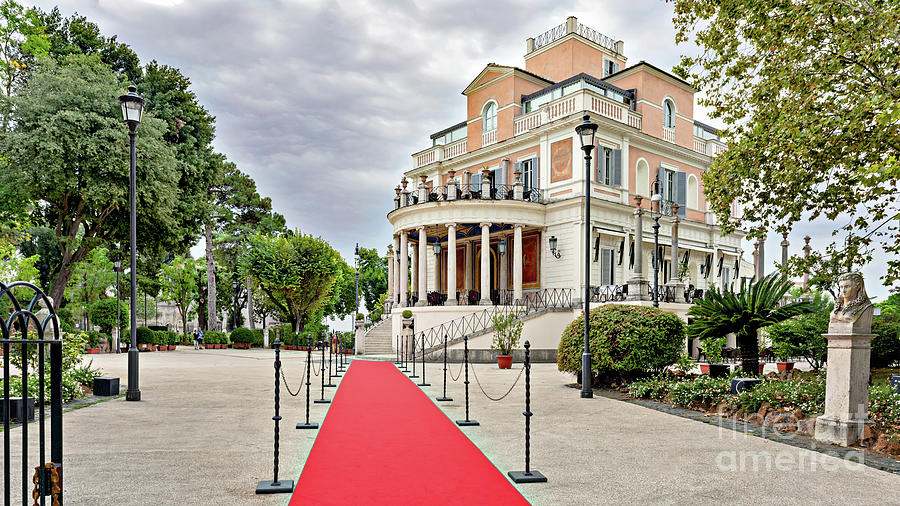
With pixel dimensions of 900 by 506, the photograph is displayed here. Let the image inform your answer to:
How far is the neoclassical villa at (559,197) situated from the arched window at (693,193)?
99 mm

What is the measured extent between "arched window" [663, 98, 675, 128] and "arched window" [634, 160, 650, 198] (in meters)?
3.58

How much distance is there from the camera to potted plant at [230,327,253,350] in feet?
156

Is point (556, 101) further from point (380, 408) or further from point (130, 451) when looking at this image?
point (130, 451)

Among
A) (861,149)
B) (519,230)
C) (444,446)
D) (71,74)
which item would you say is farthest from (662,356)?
(71,74)

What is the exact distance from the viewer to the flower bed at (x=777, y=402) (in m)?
8.42

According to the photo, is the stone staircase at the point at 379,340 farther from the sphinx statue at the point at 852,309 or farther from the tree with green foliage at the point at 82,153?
the sphinx statue at the point at 852,309

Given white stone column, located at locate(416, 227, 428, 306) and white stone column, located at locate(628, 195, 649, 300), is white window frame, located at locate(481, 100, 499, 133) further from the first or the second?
white stone column, located at locate(628, 195, 649, 300)

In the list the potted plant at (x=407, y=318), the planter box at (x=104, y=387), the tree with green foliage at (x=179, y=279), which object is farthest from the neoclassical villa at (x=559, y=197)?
the tree with green foliage at (x=179, y=279)

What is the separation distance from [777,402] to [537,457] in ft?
17.3

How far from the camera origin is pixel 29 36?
65.0 ft

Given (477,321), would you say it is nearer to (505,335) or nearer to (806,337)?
(505,335)

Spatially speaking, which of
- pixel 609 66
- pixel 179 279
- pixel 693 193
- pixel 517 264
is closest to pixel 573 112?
pixel 517 264

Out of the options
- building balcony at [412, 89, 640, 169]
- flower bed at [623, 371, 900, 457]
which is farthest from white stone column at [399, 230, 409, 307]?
flower bed at [623, 371, 900, 457]

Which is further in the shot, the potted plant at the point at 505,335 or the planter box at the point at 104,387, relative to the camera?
the potted plant at the point at 505,335
